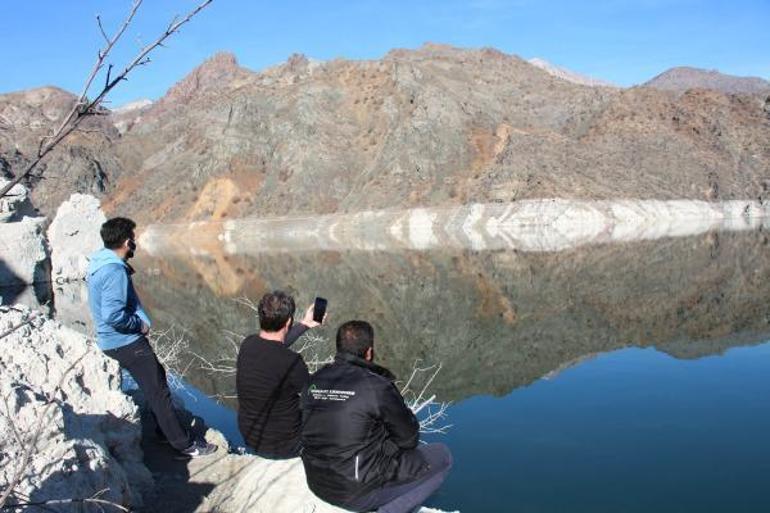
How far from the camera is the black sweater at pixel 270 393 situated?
239 inches

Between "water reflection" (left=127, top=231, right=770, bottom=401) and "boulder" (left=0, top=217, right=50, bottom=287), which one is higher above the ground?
"boulder" (left=0, top=217, right=50, bottom=287)

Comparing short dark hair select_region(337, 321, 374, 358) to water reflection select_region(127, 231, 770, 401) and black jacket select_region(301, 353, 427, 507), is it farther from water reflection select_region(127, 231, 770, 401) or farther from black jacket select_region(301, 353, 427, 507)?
water reflection select_region(127, 231, 770, 401)

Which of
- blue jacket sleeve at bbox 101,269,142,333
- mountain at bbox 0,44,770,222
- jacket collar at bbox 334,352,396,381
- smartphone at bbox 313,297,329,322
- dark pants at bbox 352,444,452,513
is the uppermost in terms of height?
mountain at bbox 0,44,770,222

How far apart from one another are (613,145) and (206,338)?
81012 mm

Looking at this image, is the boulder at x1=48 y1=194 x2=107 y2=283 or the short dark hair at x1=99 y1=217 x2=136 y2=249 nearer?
the short dark hair at x1=99 y1=217 x2=136 y2=249

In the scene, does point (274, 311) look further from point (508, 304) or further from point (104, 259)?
point (508, 304)

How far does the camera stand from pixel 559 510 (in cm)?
813

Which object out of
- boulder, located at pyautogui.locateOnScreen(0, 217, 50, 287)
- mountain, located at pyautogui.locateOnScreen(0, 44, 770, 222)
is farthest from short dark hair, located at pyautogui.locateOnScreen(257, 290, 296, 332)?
mountain, located at pyautogui.locateOnScreen(0, 44, 770, 222)

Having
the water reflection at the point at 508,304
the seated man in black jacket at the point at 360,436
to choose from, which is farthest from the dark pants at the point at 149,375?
the water reflection at the point at 508,304

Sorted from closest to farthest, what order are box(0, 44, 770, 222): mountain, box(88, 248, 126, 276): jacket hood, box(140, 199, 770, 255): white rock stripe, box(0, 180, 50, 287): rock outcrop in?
box(88, 248, 126, 276): jacket hood < box(0, 180, 50, 287): rock outcrop < box(140, 199, 770, 255): white rock stripe < box(0, 44, 770, 222): mountain

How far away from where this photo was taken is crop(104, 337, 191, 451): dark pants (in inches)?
263

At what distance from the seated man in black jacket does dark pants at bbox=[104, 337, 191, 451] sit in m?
2.18

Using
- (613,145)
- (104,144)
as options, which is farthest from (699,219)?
(104,144)

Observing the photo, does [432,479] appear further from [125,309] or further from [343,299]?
[343,299]
